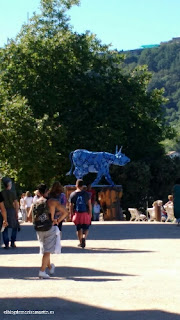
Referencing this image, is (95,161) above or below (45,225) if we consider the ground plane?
above

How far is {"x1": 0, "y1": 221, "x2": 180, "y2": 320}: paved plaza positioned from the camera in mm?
9422

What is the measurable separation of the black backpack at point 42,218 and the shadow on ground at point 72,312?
2978 mm

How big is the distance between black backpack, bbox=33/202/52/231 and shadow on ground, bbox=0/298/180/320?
298 centimetres

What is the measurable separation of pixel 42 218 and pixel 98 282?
155cm

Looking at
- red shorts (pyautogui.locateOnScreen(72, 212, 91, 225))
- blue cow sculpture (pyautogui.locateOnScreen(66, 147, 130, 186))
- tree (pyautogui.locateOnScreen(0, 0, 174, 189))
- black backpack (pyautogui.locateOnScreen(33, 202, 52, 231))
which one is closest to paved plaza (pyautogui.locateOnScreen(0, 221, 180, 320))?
red shorts (pyautogui.locateOnScreen(72, 212, 91, 225))

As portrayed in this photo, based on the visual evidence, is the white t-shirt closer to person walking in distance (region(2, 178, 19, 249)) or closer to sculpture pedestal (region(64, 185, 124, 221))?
sculpture pedestal (region(64, 185, 124, 221))

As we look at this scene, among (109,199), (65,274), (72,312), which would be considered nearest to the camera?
(72,312)

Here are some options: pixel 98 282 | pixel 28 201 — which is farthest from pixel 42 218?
pixel 28 201

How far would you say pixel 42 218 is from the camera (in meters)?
13.2

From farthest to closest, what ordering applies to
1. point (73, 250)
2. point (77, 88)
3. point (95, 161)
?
point (77, 88), point (95, 161), point (73, 250)

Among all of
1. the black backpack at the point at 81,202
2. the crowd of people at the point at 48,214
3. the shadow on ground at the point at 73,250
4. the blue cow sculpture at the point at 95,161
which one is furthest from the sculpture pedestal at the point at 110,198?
the shadow on ground at the point at 73,250

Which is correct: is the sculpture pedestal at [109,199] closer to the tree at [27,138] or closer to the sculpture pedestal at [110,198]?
the sculpture pedestal at [110,198]

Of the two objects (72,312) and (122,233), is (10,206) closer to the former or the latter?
(122,233)

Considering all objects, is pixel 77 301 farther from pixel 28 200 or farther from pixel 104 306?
pixel 28 200
